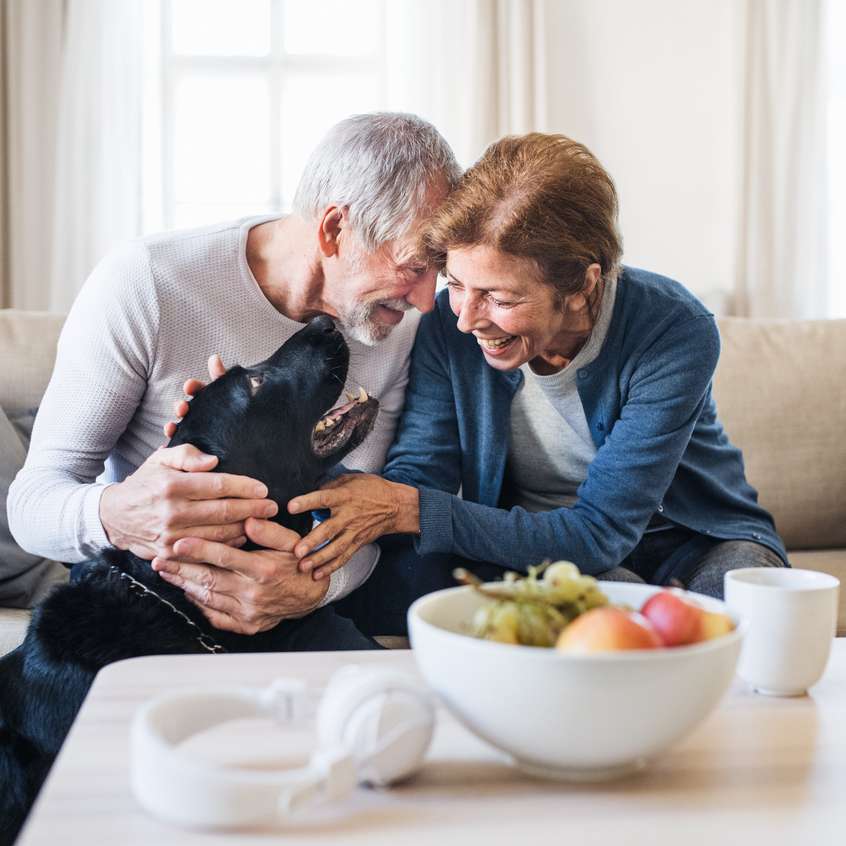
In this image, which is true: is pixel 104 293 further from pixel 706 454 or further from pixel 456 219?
pixel 706 454

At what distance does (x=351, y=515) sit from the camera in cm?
144

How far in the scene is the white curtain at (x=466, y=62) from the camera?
375 cm

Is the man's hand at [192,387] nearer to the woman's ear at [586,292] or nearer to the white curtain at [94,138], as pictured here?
the woman's ear at [586,292]

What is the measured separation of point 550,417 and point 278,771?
101 cm

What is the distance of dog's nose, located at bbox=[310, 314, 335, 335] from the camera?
4.72 ft

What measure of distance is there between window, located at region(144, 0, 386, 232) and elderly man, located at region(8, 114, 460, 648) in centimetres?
236

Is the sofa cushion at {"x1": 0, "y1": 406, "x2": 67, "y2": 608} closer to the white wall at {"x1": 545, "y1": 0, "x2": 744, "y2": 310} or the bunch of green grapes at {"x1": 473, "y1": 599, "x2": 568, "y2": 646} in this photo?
the bunch of green grapes at {"x1": 473, "y1": 599, "x2": 568, "y2": 646}

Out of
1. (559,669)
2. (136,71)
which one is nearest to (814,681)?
(559,669)

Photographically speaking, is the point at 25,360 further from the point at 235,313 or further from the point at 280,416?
the point at 280,416

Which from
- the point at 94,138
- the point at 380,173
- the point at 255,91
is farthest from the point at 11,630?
the point at 255,91

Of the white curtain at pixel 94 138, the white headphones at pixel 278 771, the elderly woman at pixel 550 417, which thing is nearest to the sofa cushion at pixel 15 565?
the elderly woman at pixel 550 417

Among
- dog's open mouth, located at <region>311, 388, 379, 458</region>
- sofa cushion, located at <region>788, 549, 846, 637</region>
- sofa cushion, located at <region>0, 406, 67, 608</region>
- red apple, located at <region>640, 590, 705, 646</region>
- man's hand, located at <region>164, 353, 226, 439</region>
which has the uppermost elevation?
man's hand, located at <region>164, 353, 226, 439</region>

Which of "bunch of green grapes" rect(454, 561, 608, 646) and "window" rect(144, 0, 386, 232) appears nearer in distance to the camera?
"bunch of green grapes" rect(454, 561, 608, 646)

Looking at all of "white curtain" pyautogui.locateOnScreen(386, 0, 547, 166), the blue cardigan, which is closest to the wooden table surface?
the blue cardigan
